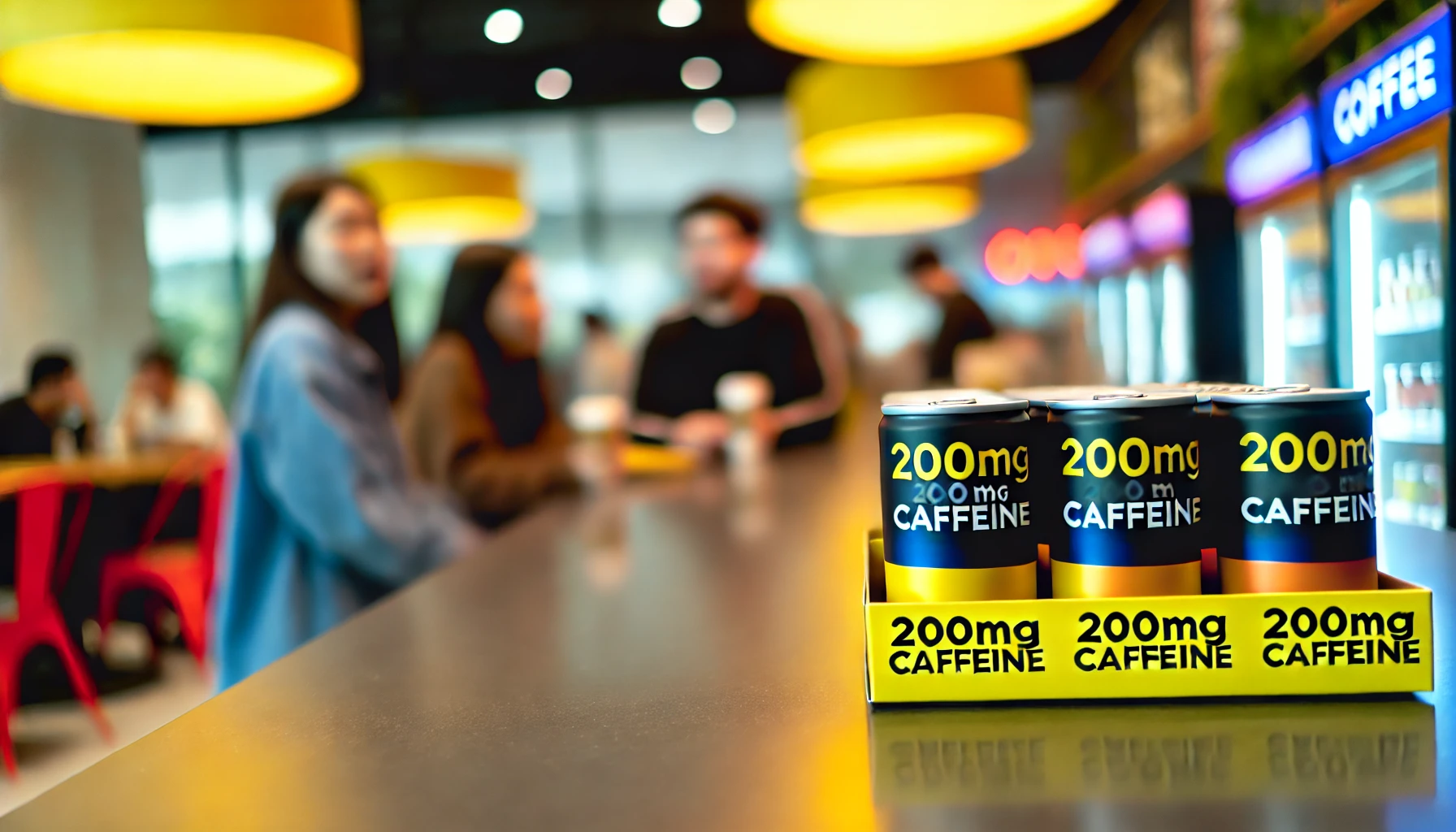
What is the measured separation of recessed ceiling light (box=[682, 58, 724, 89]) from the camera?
8383mm

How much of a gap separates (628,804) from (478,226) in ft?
19.7

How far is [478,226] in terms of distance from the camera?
6289mm

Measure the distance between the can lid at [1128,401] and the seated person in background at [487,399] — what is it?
5.87ft

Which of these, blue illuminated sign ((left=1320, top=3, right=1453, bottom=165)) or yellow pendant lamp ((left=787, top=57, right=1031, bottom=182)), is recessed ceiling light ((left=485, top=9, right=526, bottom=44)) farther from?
blue illuminated sign ((left=1320, top=3, right=1453, bottom=165))

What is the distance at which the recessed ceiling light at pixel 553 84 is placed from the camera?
8.54m

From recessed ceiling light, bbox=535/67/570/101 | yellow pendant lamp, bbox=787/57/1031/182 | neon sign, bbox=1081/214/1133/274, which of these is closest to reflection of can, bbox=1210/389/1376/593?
yellow pendant lamp, bbox=787/57/1031/182

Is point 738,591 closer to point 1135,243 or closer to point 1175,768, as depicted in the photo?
point 1175,768

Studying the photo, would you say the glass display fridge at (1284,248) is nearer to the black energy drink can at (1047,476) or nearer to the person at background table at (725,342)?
the person at background table at (725,342)

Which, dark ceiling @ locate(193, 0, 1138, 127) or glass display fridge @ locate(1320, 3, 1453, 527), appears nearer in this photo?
glass display fridge @ locate(1320, 3, 1453, 527)

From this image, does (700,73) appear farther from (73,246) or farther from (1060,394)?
(1060,394)

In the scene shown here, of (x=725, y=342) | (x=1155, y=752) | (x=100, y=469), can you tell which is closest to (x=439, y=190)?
(x=100, y=469)

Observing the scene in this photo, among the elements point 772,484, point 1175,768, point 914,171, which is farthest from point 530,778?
point 914,171

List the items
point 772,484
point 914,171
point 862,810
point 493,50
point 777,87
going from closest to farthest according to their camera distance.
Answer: point 862,810 < point 772,484 < point 914,171 < point 493,50 < point 777,87

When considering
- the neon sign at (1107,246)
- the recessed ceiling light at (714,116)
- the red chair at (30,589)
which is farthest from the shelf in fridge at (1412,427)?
the recessed ceiling light at (714,116)
